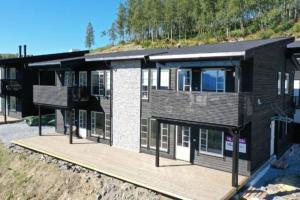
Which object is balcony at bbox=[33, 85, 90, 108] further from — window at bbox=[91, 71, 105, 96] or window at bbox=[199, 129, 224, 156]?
window at bbox=[199, 129, 224, 156]

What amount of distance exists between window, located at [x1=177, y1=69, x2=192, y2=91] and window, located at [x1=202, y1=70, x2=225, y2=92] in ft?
2.76

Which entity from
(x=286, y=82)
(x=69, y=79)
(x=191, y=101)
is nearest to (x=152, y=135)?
(x=191, y=101)

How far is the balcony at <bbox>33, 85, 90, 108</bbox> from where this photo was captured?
1781 centimetres

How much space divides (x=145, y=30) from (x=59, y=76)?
175ft

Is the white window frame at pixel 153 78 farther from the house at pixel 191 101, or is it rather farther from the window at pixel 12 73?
the window at pixel 12 73

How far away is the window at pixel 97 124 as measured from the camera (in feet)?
59.9

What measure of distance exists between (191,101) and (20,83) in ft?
69.4

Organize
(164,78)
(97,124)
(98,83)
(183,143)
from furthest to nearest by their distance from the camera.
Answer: (97,124), (98,83), (164,78), (183,143)

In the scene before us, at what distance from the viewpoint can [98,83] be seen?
59.8ft

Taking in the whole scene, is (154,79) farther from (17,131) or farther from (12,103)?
(12,103)

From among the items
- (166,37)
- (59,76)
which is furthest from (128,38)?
(59,76)

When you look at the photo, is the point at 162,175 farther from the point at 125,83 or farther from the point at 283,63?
the point at 283,63

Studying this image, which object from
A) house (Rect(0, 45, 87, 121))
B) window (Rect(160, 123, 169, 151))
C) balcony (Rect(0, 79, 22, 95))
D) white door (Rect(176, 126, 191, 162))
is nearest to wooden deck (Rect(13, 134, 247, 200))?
white door (Rect(176, 126, 191, 162))

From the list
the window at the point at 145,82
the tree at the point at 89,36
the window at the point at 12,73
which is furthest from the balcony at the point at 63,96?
the tree at the point at 89,36
